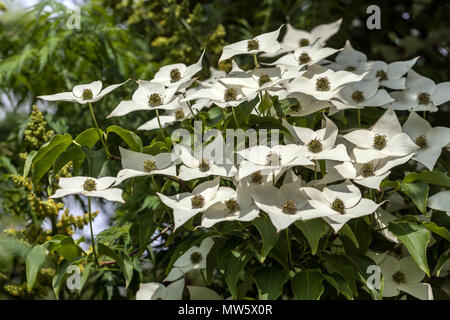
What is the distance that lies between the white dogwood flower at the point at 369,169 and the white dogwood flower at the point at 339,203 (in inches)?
0.6

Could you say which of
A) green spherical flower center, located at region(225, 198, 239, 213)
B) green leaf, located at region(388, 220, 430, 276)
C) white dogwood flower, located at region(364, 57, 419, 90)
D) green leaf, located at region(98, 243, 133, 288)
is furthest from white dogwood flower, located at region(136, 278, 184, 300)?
white dogwood flower, located at region(364, 57, 419, 90)

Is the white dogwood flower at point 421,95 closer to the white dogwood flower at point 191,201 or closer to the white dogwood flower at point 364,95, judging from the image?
the white dogwood flower at point 364,95

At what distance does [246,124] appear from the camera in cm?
80

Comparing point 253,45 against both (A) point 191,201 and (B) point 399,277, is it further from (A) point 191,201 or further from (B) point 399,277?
(B) point 399,277

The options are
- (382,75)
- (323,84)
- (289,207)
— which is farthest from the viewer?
(382,75)

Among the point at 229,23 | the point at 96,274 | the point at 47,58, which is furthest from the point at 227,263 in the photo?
the point at 229,23

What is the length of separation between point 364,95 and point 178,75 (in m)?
0.27

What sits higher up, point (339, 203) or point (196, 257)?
point (339, 203)

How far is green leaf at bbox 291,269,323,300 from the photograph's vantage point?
70 cm

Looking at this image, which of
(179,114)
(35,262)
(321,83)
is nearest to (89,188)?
(35,262)

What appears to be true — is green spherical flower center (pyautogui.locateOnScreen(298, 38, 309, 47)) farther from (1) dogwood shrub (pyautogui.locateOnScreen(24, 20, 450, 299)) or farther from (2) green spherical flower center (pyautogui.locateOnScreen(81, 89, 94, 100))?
(2) green spherical flower center (pyautogui.locateOnScreen(81, 89, 94, 100))

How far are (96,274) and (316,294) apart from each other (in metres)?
0.50

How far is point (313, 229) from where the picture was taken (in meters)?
0.68

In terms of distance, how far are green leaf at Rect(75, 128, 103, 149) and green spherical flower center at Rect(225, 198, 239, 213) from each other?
0.21 metres
